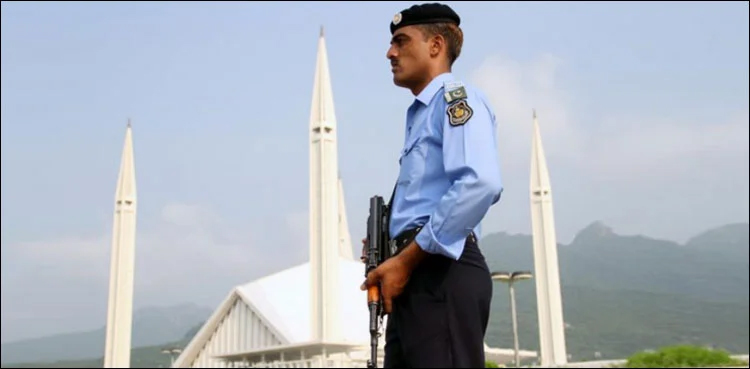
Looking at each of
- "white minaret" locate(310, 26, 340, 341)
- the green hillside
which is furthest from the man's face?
the green hillside

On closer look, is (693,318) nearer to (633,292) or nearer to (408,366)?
(633,292)

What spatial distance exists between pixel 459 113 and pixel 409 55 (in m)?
0.22

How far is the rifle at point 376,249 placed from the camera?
181 cm

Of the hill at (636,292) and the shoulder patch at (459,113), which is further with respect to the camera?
the hill at (636,292)

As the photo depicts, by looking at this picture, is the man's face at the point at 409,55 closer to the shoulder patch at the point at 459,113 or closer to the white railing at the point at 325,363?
the shoulder patch at the point at 459,113

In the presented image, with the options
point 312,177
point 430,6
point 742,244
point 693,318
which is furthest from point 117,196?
point 742,244

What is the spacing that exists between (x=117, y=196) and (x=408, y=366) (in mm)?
25109

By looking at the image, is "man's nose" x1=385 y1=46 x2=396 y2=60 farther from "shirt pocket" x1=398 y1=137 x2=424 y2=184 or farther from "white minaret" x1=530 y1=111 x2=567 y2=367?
"white minaret" x1=530 y1=111 x2=567 y2=367

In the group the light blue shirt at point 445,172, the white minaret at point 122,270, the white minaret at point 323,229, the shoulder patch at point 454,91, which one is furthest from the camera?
the white minaret at point 122,270

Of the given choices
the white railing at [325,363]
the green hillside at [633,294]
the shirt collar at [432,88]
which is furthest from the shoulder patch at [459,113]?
the green hillside at [633,294]

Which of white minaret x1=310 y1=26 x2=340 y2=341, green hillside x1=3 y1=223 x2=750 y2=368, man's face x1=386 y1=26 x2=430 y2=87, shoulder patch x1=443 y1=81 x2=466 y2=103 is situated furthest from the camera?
green hillside x1=3 y1=223 x2=750 y2=368

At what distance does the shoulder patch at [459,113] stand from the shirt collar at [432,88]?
0.10m

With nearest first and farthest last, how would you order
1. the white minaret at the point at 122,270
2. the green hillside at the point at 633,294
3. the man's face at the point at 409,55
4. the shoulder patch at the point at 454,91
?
the shoulder patch at the point at 454,91, the man's face at the point at 409,55, the white minaret at the point at 122,270, the green hillside at the point at 633,294

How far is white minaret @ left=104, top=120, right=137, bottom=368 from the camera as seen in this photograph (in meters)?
24.8
